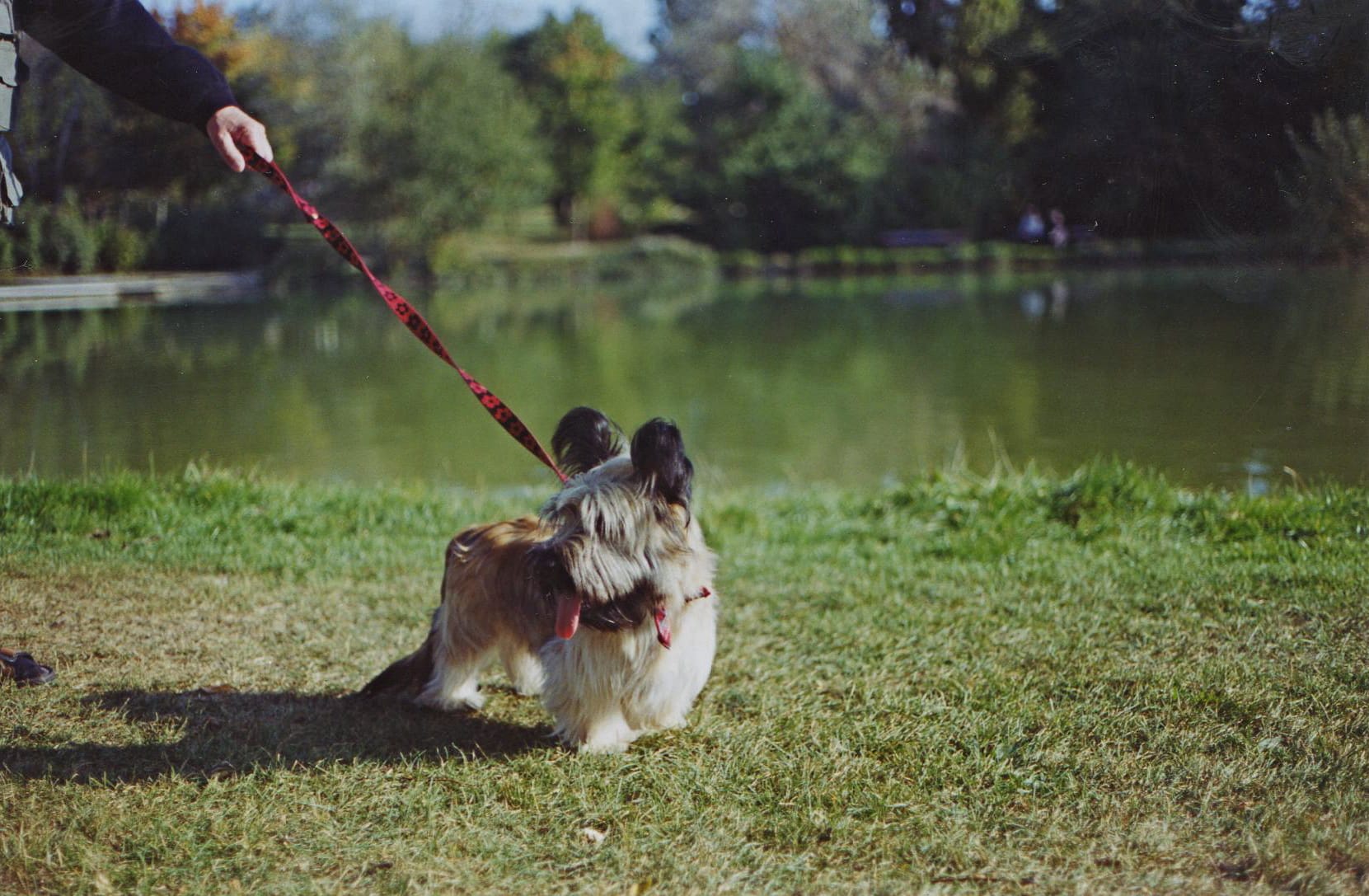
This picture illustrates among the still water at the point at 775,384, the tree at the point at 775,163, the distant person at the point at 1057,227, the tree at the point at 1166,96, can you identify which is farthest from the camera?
the tree at the point at 775,163

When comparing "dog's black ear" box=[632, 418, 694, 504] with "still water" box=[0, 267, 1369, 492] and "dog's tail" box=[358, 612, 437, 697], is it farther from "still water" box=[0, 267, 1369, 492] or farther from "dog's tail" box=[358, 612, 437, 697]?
"still water" box=[0, 267, 1369, 492]

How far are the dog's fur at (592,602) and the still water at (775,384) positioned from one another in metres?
2.66

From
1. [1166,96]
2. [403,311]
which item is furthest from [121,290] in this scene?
[1166,96]

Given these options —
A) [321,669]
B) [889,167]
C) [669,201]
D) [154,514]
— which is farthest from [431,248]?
[321,669]

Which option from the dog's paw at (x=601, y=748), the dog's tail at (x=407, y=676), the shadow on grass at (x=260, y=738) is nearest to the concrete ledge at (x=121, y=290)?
the shadow on grass at (x=260, y=738)

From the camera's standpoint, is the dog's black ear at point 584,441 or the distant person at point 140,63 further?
the dog's black ear at point 584,441

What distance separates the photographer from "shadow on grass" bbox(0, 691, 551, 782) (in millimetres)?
3359

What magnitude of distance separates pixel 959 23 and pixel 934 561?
290cm

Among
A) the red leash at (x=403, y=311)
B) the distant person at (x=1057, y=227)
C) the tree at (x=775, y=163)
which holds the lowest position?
the red leash at (x=403, y=311)

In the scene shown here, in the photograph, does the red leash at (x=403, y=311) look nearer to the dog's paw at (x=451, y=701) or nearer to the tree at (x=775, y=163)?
the dog's paw at (x=451, y=701)

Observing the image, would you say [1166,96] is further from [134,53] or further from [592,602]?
[134,53]

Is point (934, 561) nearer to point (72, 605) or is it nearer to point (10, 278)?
point (72, 605)

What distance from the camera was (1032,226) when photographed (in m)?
5.46

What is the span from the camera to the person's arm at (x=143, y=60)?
11.3 feet
